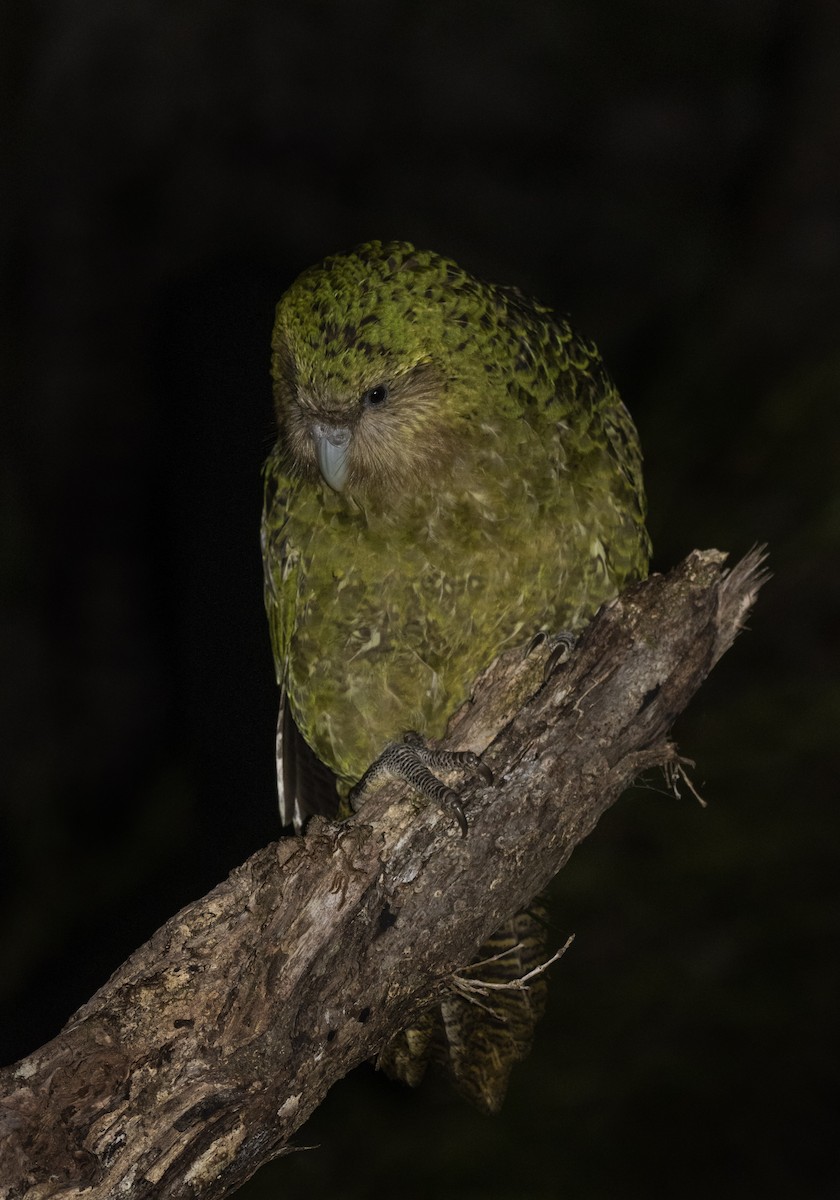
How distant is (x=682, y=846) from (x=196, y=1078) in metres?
2.61

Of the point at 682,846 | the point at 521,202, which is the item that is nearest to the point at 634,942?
the point at 682,846

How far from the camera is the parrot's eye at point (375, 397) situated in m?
2.66

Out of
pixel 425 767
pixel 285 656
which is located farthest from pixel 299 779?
pixel 425 767

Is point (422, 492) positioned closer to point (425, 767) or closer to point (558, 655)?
point (558, 655)

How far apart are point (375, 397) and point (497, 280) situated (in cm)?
254

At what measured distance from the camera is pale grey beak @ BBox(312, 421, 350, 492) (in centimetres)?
271

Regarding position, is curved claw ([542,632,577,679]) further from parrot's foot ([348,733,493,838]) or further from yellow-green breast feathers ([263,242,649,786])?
parrot's foot ([348,733,493,838])

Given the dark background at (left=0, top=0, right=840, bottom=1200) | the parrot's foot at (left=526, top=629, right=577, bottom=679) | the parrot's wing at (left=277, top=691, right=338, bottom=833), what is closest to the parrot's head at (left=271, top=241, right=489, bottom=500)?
the parrot's foot at (left=526, top=629, right=577, bottom=679)

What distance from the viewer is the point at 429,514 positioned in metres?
2.82

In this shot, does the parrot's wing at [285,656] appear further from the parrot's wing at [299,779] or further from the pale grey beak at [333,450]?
the pale grey beak at [333,450]

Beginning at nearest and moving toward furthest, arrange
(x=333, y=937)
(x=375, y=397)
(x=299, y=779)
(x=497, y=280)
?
(x=333, y=937)
(x=375, y=397)
(x=299, y=779)
(x=497, y=280)

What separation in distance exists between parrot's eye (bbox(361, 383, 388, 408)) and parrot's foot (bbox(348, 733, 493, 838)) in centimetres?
78

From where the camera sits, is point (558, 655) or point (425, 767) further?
point (558, 655)

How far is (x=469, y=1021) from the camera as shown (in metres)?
2.97
